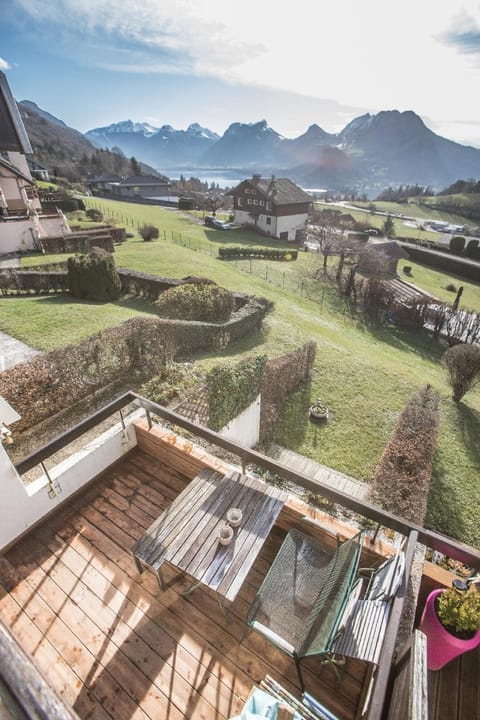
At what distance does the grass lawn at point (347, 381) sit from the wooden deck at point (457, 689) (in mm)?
5803

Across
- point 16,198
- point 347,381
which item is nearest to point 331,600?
point 347,381

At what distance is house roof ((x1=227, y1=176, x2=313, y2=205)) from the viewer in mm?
41156

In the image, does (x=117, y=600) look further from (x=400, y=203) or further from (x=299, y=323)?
(x=400, y=203)

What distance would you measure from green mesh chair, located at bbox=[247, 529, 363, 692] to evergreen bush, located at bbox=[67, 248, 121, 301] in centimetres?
1490

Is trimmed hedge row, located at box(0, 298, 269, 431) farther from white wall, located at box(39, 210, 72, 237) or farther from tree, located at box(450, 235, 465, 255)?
tree, located at box(450, 235, 465, 255)

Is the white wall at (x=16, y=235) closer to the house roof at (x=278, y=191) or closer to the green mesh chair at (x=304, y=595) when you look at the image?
the green mesh chair at (x=304, y=595)

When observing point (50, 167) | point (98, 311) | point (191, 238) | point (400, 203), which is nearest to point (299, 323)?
point (98, 311)

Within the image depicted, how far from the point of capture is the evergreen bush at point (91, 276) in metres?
14.9

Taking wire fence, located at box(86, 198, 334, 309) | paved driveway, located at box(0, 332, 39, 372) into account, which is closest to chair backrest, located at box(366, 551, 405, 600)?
paved driveway, located at box(0, 332, 39, 372)

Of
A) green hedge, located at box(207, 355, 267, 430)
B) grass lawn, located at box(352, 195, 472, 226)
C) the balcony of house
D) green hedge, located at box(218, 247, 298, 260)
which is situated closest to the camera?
the balcony of house

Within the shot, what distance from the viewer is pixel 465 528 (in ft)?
24.6

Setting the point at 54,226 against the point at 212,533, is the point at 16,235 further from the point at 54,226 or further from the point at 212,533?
the point at 212,533

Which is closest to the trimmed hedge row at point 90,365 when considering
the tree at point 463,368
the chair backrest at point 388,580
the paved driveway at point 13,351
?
the paved driveway at point 13,351

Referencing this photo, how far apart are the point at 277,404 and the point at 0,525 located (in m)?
7.78
